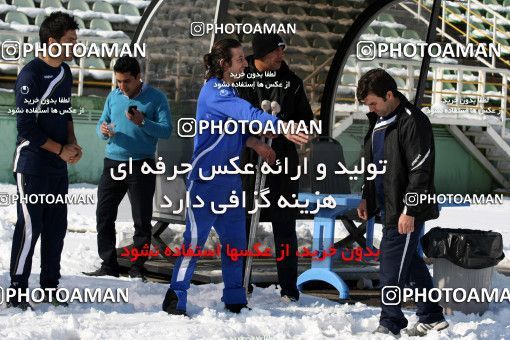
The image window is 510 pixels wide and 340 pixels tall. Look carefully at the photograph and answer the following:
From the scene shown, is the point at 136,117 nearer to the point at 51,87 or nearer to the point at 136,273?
the point at 136,273

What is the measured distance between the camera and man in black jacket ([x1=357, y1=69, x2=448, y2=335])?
20.6 ft

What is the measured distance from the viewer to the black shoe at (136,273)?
8.43 m

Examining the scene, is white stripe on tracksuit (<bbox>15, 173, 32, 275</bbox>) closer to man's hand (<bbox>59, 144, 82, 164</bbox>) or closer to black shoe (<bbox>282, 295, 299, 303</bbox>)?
man's hand (<bbox>59, 144, 82, 164</bbox>)

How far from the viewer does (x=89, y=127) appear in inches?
760

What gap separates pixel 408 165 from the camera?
248 inches

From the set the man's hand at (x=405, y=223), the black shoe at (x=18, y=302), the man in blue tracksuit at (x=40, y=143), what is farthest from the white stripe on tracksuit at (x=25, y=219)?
the man's hand at (x=405, y=223)

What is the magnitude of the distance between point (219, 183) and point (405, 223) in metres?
1.10

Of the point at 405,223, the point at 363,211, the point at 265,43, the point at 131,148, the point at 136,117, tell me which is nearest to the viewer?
the point at 405,223

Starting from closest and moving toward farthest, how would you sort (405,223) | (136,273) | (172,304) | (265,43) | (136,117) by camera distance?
(405,223) < (172,304) < (265,43) < (136,117) < (136,273)

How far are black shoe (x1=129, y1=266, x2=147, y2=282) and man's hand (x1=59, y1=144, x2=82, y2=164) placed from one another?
165 centimetres

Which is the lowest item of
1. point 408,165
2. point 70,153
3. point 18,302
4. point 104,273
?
point 104,273

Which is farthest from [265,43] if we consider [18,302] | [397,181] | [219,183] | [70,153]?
[18,302]

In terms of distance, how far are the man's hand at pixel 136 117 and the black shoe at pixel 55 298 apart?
1.60 meters

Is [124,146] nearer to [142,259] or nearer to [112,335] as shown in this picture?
[142,259]
